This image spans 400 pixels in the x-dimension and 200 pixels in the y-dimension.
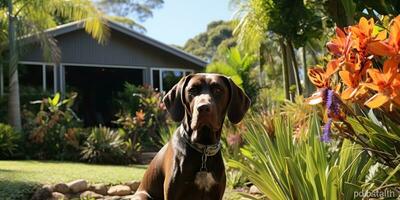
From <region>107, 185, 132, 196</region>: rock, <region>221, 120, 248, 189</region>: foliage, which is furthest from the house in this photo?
<region>107, 185, 132, 196</region>: rock

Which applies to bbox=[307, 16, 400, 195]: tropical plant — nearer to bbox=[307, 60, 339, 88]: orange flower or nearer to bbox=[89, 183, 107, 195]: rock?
bbox=[307, 60, 339, 88]: orange flower

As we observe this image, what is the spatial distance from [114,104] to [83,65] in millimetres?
2038

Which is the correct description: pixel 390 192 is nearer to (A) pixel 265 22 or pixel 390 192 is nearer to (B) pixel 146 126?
(A) pixel 265 22

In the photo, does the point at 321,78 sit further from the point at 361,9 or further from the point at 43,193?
the point at 43,193

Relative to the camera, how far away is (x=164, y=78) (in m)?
22.4

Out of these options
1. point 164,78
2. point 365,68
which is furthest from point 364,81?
point 164,78

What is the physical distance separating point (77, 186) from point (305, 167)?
191 inches

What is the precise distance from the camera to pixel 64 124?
1463 cm

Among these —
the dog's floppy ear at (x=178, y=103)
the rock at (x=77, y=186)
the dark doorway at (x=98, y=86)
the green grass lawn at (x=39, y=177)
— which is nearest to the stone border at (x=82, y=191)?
the rock at (x=77, y=186)

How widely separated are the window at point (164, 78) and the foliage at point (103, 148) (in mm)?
8530

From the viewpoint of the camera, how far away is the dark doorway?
22469mm

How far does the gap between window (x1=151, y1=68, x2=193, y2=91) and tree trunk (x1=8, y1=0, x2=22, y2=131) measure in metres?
6.94

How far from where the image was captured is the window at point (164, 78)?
2213 cm

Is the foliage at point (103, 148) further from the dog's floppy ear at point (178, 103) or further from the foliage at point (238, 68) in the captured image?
the dog's floppy ear at point (178, 103)
